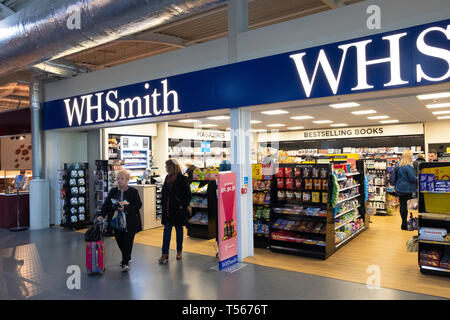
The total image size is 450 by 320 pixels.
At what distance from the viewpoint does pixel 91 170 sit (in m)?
8.84

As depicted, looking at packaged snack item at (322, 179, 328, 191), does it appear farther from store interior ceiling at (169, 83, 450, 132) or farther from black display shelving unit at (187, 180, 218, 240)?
black display shelving unit at (187, 180, 218, 240)

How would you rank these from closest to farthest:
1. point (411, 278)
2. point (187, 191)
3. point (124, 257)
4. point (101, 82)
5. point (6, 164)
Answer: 1. point (411, 278)
2. point (124, 257)
3. point (187, 191)
4. point (101, 82)
5. point (6, 164)

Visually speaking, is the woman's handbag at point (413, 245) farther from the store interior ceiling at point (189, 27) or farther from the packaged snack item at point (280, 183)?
the store interior ceiling at point (189, 27)

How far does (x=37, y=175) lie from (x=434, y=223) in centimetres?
831

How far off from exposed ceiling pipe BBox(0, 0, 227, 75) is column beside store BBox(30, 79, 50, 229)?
3.34 meters

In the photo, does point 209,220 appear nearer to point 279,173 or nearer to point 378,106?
point 279,173

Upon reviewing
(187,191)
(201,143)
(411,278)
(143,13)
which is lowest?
(411,278)

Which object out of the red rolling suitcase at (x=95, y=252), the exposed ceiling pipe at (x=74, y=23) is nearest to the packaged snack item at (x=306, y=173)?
the exposed ceiling pipe at (x=74, y=23)

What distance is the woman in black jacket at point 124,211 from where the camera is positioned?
468cm

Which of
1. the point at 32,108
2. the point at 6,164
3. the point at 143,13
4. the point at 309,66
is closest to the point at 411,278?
the point at 309,66

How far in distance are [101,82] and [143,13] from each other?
3.94m

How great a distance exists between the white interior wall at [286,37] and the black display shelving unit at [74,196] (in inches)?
82.2

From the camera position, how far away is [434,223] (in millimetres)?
4879
